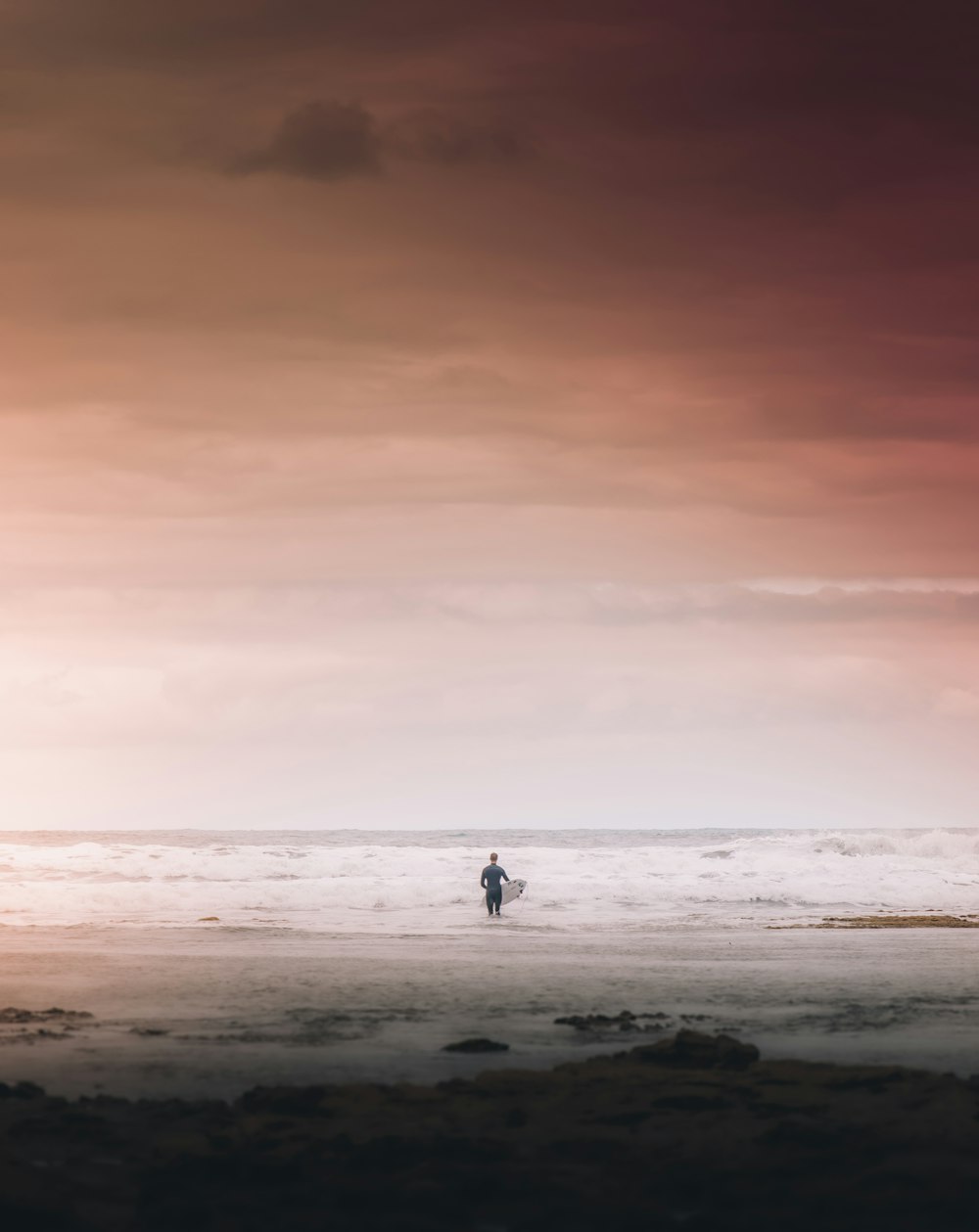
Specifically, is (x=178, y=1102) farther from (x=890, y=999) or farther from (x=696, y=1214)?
(x=890, y=999)

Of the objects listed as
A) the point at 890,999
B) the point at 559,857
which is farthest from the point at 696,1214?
the point at 559,857

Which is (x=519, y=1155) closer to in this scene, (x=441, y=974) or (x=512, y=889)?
(x=441, y=974)

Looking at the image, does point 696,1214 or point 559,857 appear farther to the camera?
point 559,857

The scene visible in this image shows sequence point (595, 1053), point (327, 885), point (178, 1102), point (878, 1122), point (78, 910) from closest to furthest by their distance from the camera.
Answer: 1. point (878, 1122)
2. point (178, 1102)
3. point (595, 1053)
4. point (78, 910)
5. point (327, 885)

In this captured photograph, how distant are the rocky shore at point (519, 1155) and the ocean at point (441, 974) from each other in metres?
1.46

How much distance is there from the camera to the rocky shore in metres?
8.13

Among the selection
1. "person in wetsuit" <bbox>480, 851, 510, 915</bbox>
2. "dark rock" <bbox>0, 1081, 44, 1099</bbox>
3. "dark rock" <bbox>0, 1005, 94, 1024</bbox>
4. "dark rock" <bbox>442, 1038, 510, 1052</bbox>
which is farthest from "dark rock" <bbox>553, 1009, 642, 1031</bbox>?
"person in wetsuit" <bbox>480, 851, 510, 915</bbox>

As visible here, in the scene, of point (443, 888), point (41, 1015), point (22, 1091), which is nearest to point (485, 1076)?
point (22, 1091)

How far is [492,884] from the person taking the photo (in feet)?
124

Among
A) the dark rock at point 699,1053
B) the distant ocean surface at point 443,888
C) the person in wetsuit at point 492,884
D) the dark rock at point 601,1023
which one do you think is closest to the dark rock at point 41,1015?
→ the dark rock at point 601,1023

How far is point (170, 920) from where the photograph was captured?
3481cm

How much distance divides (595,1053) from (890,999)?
6145 mm

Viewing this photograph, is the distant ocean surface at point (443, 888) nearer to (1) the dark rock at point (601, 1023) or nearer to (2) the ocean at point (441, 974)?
(2) the ocean at point (441, 974)

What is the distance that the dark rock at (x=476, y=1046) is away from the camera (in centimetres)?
1419
